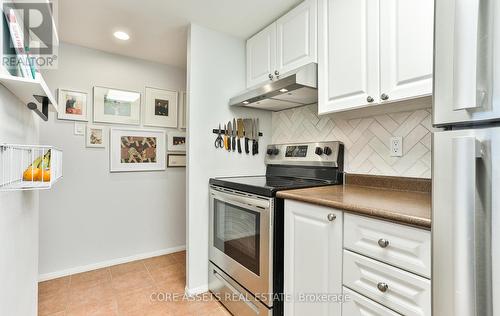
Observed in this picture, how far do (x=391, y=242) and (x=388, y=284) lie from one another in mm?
169

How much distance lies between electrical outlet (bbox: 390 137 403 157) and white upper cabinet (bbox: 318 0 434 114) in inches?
14.2

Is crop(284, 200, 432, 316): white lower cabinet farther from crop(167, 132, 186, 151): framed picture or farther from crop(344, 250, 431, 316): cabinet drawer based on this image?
crop(167, 132, 186, 151): framed picture

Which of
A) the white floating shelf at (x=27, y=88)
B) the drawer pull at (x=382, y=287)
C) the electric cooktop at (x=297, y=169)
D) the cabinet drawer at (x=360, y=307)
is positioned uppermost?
the white floating shelf at (x=27, y=88)

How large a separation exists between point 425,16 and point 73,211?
301 centimetres

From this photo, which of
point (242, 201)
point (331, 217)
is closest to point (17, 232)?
point (242, 201)

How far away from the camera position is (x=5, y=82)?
0.82m

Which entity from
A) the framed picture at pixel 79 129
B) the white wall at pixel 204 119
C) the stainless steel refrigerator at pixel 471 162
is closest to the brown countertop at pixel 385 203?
the stainless steel refrigerator at pixel 471 162

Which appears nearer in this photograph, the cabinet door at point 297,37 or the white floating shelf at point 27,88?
the white floating shelf at point 27,88

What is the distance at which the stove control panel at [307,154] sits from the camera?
1819 millimetres

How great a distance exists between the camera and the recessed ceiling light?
7.16 feet

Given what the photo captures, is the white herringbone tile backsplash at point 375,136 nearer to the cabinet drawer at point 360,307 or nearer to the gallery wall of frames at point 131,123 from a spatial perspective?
the cabinet drawer at point 360,307

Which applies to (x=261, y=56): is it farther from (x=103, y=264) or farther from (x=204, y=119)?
(x=103, y=264)

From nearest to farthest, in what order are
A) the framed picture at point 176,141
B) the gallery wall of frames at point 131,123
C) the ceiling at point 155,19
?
the ceiling at point 155,19
the gallery wall of frames at point 131,123
the framed picture at point 176,141

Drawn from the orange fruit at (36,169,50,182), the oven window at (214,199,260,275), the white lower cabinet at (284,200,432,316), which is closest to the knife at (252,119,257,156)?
the oven window at (214,199,260,275)
